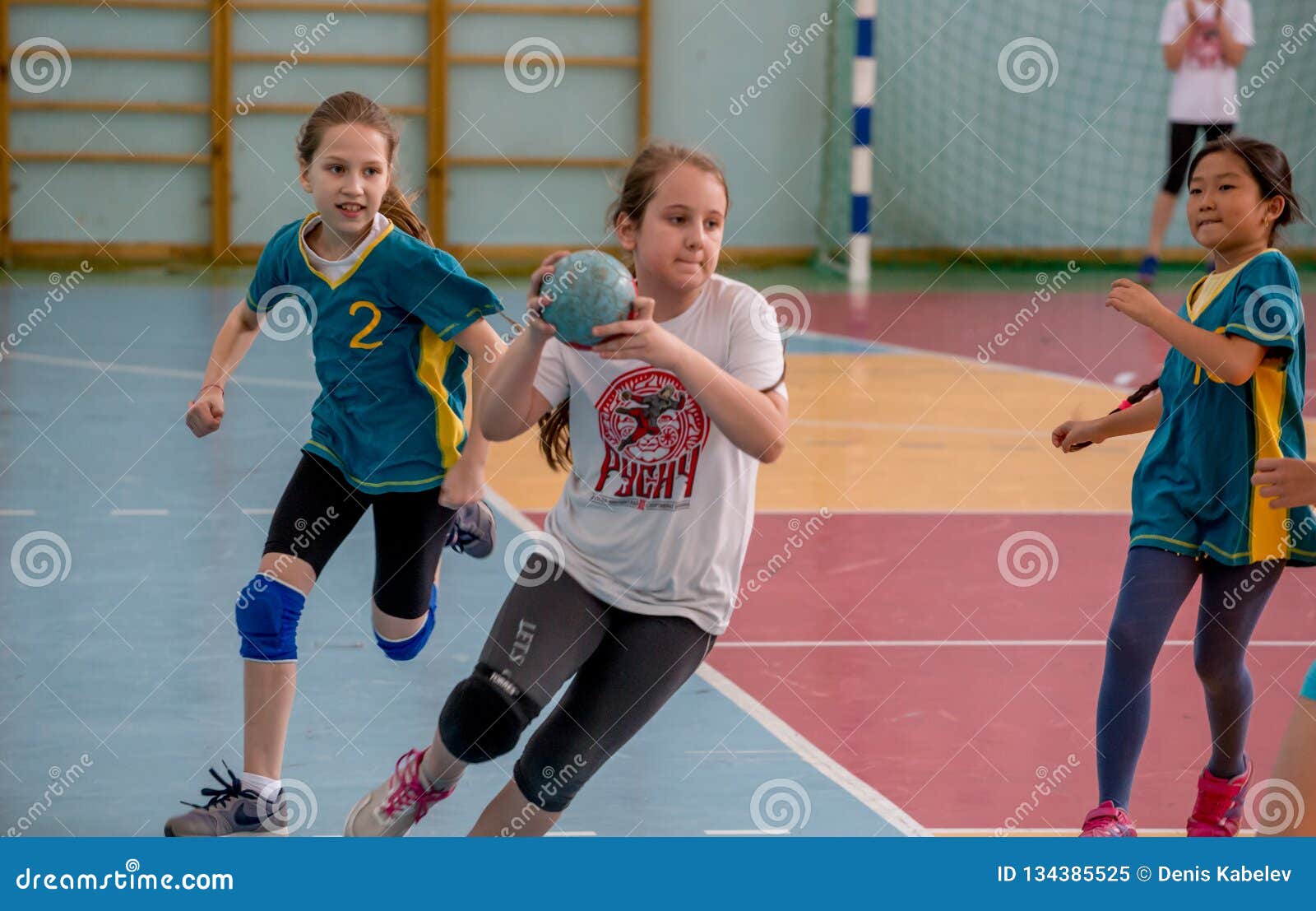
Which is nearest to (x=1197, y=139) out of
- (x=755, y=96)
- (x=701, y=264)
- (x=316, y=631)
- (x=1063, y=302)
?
(x=1063, y=302)

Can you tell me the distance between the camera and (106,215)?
1234 cm

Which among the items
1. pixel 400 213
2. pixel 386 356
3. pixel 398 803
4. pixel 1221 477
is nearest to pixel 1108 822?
Answer: pixel 1221 477

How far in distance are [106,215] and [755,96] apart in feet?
16.0

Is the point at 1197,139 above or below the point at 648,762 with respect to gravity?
above

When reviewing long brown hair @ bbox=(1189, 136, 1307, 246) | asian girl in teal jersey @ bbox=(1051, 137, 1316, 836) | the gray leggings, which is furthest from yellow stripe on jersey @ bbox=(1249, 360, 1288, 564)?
the gray leggings

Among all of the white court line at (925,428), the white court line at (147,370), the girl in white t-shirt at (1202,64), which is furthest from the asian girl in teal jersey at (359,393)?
the girl in white t-shirt at (1202,64)

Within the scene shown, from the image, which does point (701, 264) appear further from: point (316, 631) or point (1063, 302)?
point (1063, 302)

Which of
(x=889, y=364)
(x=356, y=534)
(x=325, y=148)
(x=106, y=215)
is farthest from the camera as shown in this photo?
(x=106, y=215)

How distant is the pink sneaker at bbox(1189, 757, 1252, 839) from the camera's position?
312 centimetres

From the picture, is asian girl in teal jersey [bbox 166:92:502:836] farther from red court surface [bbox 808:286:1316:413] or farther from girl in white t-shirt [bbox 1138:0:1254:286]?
girl in white t-shirt [bbox 1138:0:1254:286]

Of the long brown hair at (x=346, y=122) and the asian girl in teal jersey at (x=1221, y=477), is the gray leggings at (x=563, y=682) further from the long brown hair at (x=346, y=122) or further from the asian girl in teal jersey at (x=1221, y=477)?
the long brown hair at (x=346, y=122)

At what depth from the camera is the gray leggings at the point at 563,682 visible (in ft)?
8.61

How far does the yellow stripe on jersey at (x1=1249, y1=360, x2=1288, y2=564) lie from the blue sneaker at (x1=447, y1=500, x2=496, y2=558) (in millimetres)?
1616

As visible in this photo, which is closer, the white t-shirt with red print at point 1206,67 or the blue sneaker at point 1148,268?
the blue sneaker at point 1148,268
